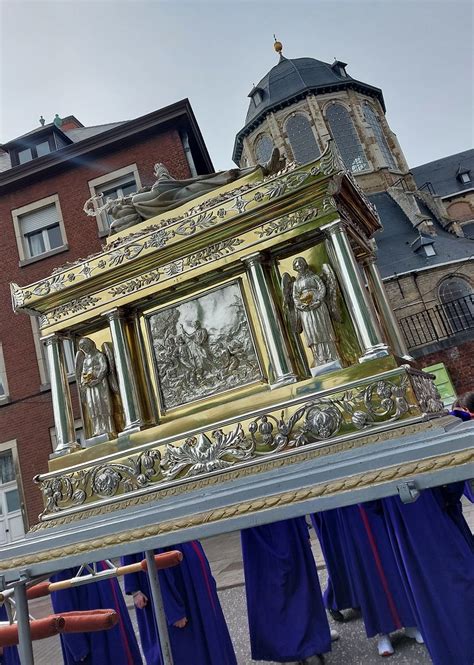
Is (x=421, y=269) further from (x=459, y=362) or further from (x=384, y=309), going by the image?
(x=384, y=309)

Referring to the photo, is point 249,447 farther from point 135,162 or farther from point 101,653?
point 135,162

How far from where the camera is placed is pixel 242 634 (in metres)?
4.50

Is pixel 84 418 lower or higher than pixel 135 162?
lower

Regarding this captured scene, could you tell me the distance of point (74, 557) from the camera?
2.17 m

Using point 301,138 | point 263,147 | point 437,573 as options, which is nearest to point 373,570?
point 437,573

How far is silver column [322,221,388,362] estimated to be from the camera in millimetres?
3023

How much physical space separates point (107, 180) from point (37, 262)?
271 centimetres

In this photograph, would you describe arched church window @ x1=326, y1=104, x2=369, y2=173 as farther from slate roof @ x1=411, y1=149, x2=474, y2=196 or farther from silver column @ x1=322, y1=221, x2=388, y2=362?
silver column @ x1=322, y1=221, x2=388, y2=362

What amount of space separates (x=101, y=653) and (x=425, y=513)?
2577mm

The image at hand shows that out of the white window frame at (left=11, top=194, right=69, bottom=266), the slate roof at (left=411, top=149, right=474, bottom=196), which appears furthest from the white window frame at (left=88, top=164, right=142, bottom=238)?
the slate roof at (left=411, top=149, right=474, bottom=196)

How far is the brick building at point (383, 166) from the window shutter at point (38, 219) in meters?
16.7

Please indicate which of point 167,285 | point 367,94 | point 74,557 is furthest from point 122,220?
point 367,94

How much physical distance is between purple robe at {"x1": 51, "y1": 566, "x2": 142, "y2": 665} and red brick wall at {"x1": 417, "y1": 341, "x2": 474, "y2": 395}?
1116 cm

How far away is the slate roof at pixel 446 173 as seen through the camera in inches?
1442
